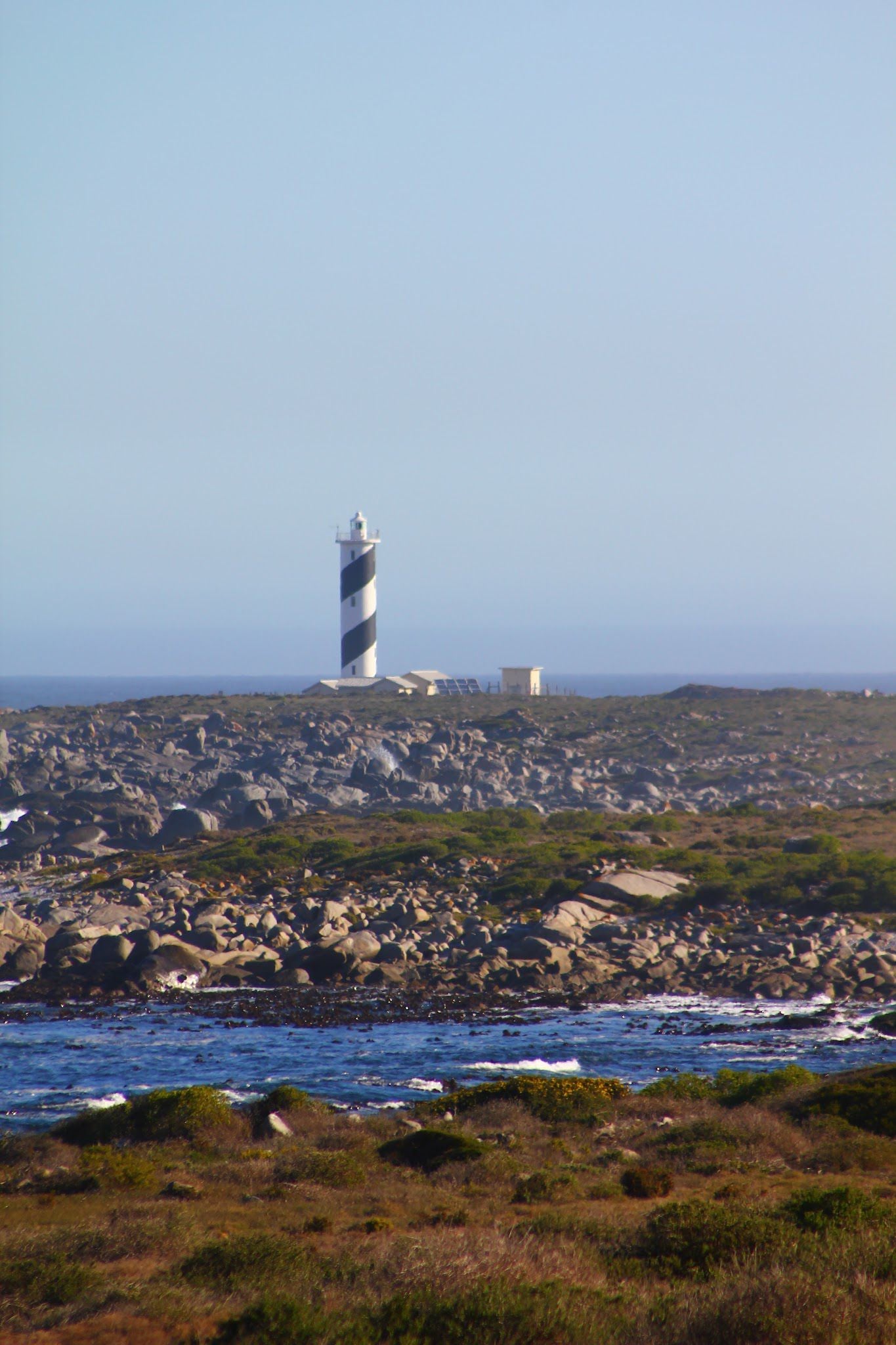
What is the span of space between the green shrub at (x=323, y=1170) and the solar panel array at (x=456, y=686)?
78.9 meters

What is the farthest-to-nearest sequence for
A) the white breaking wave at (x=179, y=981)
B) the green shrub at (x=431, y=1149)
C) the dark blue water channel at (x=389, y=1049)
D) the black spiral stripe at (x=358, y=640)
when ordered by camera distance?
the black spiral stripe at (x=358, y=640)
the white breaking wave at (x=179, y=981)
the dark blue water channel at (x=389, y=1049)
the green shrub at (x=431, y=1149)

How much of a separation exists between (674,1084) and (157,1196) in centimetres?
875

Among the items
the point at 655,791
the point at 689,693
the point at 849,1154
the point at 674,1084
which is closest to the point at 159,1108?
the point at 674,1084

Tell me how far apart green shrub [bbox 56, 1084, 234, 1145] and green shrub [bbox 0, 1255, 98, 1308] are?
253 inches

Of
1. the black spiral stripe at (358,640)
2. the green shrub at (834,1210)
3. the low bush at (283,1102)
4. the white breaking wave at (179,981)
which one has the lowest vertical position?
the white breaking wave at (179,981)

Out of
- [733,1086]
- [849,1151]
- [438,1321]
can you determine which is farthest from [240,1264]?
[733,1086]

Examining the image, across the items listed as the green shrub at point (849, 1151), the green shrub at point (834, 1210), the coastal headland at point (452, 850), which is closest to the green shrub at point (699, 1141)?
the green shrub at point (849, 1151)

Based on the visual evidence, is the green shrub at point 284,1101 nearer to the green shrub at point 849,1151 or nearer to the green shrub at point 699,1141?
the green shrub at point 699,1141

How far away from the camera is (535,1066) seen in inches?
867

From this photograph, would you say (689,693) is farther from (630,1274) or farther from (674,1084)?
(630,1274)

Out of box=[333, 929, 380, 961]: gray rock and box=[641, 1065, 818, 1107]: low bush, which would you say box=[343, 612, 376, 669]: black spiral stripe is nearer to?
box=[333, 929, 380, 961]: gray rock

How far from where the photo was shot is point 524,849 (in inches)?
1692

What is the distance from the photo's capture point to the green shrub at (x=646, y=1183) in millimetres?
13883

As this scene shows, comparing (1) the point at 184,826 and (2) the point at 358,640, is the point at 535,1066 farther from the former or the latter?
(2) the point at 358,640
